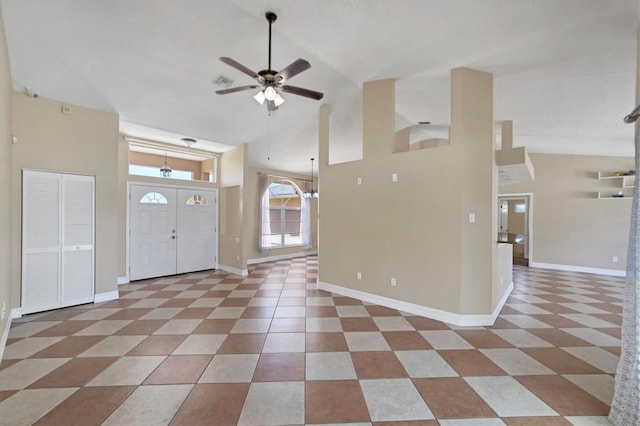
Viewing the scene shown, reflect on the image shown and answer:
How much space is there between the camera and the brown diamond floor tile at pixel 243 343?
2.66m

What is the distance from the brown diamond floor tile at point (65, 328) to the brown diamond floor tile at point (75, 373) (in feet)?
2.84

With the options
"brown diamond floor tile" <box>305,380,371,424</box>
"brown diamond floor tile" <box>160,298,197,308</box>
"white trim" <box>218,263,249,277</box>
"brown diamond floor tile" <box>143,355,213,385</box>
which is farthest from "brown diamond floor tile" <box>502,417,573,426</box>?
"white trim" <box>218,263,249,277</box>

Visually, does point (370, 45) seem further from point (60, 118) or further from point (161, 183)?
point (161, 183)

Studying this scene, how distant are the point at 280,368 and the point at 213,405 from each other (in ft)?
2.08

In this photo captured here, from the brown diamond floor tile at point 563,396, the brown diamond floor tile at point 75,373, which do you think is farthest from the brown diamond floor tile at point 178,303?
the brown diamond floor tile at point 563,396

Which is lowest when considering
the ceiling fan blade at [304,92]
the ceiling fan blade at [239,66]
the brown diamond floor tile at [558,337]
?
the brown diamond floor tile at [558,337]

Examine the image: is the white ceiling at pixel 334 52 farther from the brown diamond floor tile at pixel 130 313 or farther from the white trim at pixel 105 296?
the brown diamond floor tile at pixel 130 313

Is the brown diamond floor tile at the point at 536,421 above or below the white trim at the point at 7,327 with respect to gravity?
below

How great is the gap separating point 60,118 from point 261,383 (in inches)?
186

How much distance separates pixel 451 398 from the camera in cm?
199

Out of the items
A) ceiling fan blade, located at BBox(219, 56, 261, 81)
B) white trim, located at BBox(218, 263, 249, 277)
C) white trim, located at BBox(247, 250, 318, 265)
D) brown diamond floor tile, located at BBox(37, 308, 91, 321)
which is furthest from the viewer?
white trim, located at BBox(247, 250, 318, 265)

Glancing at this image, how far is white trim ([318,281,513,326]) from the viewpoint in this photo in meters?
3.34

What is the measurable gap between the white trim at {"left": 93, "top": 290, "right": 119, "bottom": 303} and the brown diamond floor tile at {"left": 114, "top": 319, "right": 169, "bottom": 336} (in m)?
1.36

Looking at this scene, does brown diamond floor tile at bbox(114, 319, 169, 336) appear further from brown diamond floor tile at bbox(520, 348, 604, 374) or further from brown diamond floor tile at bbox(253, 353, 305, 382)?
brown diamond floor tile at bbox(520, 348, 604, 374)
